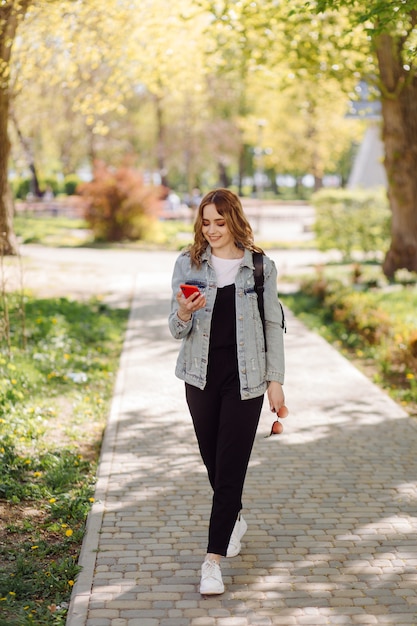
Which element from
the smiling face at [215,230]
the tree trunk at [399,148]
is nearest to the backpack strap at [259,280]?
the smiling face at [215,230]

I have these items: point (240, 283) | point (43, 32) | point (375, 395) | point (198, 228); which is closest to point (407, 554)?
point (240, 283)

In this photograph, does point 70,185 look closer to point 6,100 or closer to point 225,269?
point 6,100

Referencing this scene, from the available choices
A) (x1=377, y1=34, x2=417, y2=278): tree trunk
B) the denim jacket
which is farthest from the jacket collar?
(x1=377, y1=34, x2=417, y2=278): tree trunk

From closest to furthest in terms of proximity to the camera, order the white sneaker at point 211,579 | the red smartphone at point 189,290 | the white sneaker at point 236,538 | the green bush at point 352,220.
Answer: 1. the red smartphone at point 189,290
2. the white sneaker at point 211,579
3. the white sneaker at point 236,538
4. the green bush at point 352,220

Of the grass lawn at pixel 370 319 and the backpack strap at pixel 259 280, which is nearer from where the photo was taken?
the backpack strap at pixel 259 280

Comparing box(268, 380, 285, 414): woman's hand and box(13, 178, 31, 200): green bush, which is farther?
box(13, 178, 31, 200): green bush

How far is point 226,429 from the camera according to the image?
453 centimetres

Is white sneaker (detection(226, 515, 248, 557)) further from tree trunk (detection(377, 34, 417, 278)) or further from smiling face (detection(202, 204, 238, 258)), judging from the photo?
tree trunk (detection(377, 34, 417, 278))

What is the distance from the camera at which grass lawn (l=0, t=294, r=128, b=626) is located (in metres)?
4.62

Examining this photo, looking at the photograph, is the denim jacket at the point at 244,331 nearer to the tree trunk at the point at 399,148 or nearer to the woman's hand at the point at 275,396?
the woman's hand at the point at 275,396

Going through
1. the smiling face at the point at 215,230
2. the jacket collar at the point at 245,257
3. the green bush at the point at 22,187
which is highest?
the smiling face at the point at 215,230

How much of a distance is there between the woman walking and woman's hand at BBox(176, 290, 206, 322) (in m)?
0.02

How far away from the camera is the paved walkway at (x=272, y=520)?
4.36 metres

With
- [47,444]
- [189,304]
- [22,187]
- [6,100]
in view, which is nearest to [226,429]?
[189,304]
